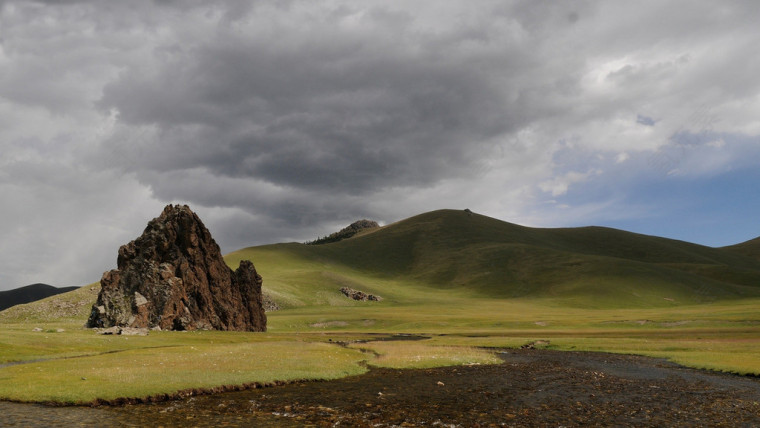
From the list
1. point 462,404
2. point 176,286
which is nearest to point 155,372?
point 462,404

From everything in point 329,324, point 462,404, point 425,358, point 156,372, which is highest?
point 156,372

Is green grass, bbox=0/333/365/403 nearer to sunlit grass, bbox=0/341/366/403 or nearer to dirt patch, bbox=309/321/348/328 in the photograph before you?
sunlit grass, bbox=0/341/366/403

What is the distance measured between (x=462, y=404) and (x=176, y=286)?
247ft

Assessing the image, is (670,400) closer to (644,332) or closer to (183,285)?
(644,332)

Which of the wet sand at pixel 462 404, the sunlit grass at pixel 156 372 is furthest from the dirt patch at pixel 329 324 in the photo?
the wet sand at pixel 462 404

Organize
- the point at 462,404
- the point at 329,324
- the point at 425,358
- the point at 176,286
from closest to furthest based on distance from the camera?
1. the point at 462,404
2. the point at 425,358
3. the point at 176,286
4. the point at 329,324

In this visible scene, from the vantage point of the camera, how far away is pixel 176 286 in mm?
90375

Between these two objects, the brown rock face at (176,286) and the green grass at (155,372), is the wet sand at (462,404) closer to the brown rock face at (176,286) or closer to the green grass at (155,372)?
the green grass at (155,372)

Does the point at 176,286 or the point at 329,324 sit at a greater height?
A: the point at 176,286

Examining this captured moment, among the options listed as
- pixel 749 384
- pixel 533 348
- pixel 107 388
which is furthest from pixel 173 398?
pixel 533 348

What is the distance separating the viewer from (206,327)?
9300cm

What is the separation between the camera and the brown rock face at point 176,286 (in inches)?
3351

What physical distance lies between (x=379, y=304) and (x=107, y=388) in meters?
171

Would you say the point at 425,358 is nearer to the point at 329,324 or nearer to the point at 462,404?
the point at 462,404
